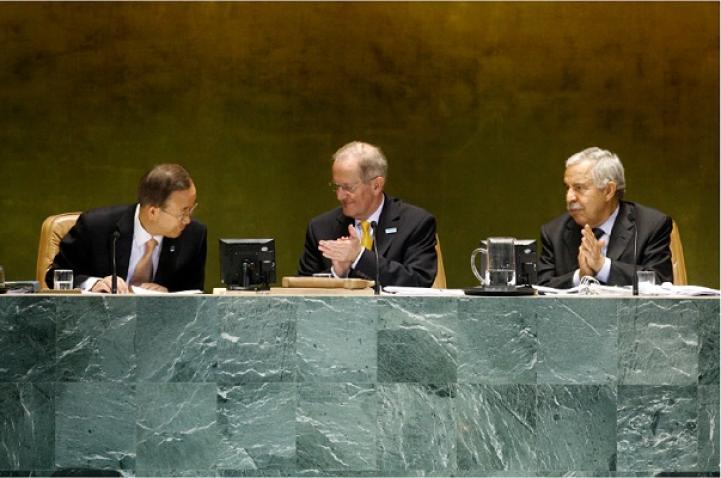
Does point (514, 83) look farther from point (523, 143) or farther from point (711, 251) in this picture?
point (711, 251)

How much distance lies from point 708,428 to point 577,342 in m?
0.45

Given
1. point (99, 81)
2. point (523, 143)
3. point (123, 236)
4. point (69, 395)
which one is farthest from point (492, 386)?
point (99, 81)

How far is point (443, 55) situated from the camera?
6.02 m

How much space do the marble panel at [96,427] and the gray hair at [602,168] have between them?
248 cm

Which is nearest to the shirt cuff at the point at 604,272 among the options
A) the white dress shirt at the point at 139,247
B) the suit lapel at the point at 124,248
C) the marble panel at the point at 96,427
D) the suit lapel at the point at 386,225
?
the suit lapel at the point at 386,225

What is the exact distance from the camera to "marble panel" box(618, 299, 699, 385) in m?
3.14

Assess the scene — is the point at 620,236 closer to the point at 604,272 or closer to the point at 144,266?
the point at 604,272

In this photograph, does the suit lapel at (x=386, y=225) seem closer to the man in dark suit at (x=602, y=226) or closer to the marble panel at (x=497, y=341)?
the man in dark suit at (x=602, y=226)

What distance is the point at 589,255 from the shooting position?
4441 millimetres

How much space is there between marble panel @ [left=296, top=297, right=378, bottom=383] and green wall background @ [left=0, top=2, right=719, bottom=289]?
2.97 m

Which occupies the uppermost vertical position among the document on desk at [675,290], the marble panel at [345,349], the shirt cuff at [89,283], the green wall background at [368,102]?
the green wall background at [368,102]

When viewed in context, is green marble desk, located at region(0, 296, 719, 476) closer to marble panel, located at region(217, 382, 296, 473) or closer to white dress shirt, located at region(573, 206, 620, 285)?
marble panel, located at region(217, 382, 296, 473)

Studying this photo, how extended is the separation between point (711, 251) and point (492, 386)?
11.4 feet

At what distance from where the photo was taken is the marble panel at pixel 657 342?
314cm
